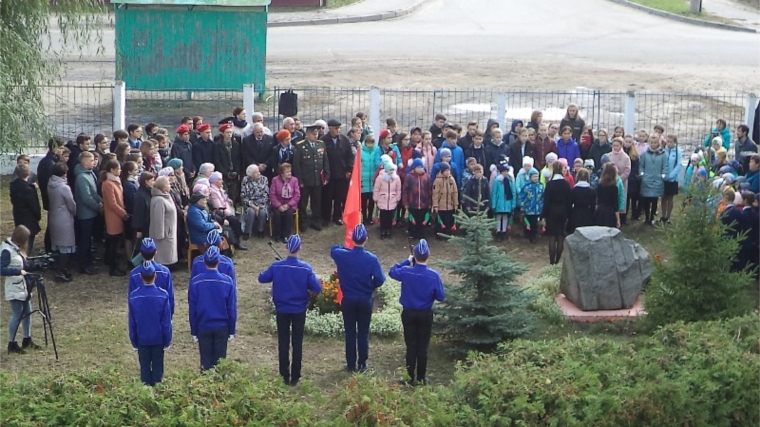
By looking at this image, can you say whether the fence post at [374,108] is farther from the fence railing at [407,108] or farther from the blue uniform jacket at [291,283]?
the blue uniform jacket at [291,283]

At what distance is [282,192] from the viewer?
17.7 m

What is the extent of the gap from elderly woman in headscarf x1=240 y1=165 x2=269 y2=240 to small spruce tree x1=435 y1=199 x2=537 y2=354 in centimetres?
484

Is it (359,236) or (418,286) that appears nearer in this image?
(418,286)

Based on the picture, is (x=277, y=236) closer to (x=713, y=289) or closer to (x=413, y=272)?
(x=413, y=272)

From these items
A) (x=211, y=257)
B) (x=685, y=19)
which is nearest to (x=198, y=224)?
(x=211, y=257)

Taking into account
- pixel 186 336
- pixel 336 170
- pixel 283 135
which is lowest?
pixel 186 336

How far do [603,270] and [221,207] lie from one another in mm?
5570

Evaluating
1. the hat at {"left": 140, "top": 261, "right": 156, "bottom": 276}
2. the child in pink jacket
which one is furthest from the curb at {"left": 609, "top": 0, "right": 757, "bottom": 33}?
the hat at {"left": 140, "top": 261, "right": 156, "bottom": 276}

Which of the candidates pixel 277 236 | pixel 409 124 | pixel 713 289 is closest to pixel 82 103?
pixel 409 124

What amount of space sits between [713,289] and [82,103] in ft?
49.8

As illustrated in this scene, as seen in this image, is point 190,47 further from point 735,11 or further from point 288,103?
point 735,11

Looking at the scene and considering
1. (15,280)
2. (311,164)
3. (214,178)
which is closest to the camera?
(15,280)

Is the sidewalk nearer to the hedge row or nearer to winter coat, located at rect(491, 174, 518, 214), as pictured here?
winter coat, located at rect(491, 174, 518, 214)

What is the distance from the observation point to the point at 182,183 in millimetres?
16500
